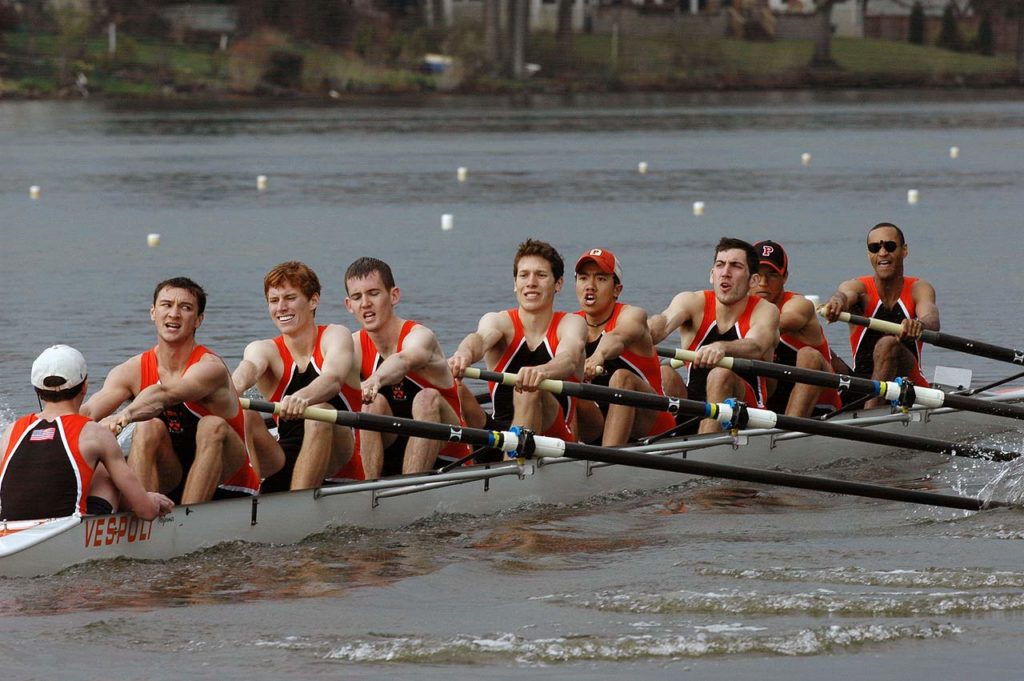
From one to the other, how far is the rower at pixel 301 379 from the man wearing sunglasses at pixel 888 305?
4.05 metres

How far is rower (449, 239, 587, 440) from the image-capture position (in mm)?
9250

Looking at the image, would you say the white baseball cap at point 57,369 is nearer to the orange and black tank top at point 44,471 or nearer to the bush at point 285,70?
the orange and black tank top at point 44,471

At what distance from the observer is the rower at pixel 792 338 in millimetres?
10789

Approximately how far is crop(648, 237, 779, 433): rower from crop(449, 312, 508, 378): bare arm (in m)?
1.12

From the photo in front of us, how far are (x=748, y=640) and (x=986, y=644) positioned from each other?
0.98 metres

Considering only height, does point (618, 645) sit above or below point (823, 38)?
below

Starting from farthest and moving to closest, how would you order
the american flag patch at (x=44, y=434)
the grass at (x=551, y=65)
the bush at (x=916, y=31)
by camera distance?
the bush at (x=916, y=31) → the grass at (x=551, y=65) → the american flag patch at (x=44, y=434)

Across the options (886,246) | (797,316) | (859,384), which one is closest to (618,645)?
(859,384)

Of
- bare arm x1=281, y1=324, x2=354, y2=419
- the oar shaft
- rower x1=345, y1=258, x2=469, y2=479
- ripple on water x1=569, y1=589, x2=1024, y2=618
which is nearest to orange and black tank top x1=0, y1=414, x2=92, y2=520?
bare arm x1=281, y1=324, x2=354, y2=419

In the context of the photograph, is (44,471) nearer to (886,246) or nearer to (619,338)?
(619,338)

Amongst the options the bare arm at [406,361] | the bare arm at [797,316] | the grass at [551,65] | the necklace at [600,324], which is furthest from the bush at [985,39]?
the bare arm at [406,361]

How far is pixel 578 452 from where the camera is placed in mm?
8617

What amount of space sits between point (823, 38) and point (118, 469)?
83125 mm

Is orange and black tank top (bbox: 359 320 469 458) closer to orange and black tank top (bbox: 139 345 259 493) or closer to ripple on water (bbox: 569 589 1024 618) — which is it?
orange and black tank top (bbox: 139 345 259 493)
